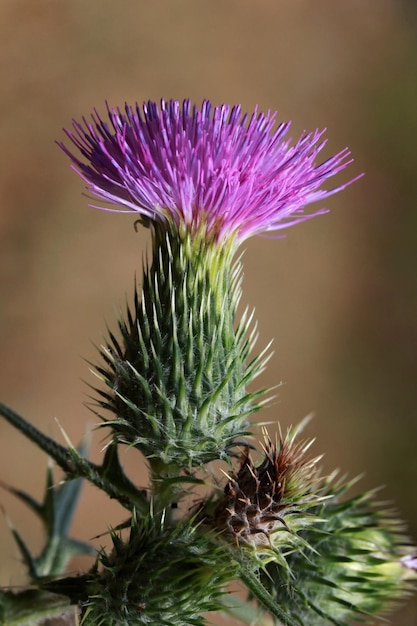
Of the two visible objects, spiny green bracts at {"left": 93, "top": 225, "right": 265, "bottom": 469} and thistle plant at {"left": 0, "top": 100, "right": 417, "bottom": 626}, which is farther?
spiny green bracts at {"left": 93, "top": 225, "right": 265, "bottom": 469}

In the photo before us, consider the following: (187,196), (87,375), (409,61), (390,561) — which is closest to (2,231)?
(87,375)

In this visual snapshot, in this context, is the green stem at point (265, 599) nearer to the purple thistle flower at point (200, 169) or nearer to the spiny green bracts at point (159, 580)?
the spiny green bracts at point (159, 580)

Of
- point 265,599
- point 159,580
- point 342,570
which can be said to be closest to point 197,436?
point 159,580

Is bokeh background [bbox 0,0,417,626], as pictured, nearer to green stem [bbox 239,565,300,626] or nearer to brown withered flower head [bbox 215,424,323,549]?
brown withered flower head [bbox 215,424,323,549]

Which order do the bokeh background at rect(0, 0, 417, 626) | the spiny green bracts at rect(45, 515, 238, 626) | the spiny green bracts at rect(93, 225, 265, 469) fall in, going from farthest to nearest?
the bokeh background at rect(0, 0, 417, 626) < the spiny green bracts at rect(93, 225, 265, 469) < the spiny green bracts at rect(45, 515, 238, 626)

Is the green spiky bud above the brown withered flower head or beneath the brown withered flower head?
beneath

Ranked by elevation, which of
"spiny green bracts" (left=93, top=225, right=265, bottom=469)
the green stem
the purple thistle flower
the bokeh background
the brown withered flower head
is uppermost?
the bokeh background

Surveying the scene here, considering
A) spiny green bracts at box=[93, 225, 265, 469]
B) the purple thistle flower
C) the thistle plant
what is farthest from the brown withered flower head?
the purple thistle flower

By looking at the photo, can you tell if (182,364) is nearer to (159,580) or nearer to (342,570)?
(159,580)
